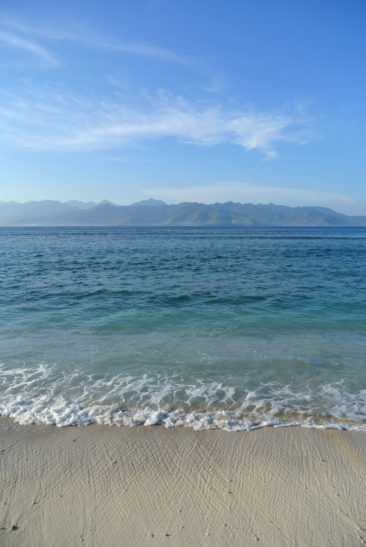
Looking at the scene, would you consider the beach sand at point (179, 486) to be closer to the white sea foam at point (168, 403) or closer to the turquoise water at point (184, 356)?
the white sea foam at point (168, 403)

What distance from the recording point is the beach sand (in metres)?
4.13

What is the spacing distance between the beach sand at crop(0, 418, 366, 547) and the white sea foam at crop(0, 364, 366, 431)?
322 mm

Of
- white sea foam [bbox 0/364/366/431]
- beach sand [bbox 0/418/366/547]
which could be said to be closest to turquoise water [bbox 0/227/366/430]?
white sea foam [bbox 0/364/366/431]

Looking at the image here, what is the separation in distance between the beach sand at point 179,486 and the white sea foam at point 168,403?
0.32 metres

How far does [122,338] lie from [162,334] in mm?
1534

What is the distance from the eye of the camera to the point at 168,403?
23.9 feet

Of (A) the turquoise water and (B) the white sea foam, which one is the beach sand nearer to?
(B) the white sea foam

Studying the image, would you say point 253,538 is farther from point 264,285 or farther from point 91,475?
point 264,285

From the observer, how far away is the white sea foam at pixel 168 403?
6602 millimetres

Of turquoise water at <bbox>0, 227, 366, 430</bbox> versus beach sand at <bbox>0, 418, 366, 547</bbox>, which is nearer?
beach sand at <bbox>0, 418, 366, 547</bbox>

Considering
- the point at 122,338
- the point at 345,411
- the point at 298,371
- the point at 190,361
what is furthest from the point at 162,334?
the point at 345,411

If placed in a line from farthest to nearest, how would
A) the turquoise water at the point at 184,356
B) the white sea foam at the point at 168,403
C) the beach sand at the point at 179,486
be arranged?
the turquoise water at the point at 184,356
the white sea foam at the point at 168,403
the beach sand at the point at 179,486

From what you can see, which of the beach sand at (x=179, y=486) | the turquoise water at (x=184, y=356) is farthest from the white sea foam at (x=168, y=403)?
the beach sand at (x=179, y=486)

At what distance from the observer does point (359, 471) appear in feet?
17.2
